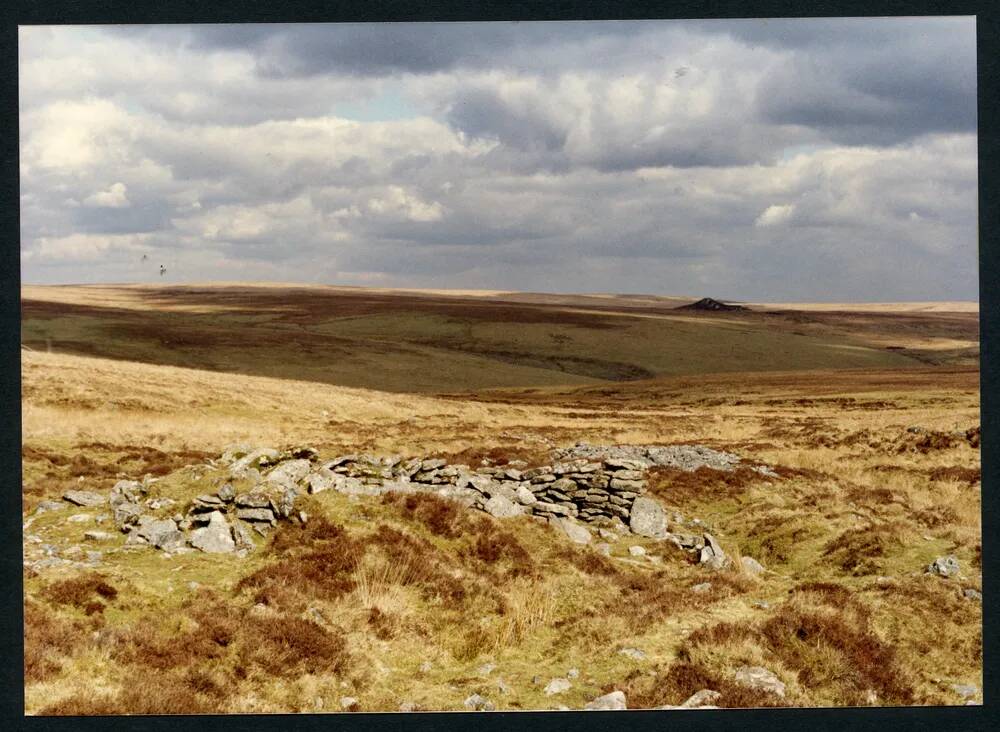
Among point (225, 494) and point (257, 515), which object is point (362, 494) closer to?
point (257, 515)

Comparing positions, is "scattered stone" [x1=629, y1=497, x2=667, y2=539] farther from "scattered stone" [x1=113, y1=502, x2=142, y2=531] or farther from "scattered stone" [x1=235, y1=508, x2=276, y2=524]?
"scattered stone" [x1=113, y1=502, x2=142, y2=531]

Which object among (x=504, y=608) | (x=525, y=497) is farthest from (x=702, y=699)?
(x=525, y=497)

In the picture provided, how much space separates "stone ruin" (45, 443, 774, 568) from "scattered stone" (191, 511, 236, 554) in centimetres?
2

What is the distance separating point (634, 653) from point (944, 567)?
8983 mm

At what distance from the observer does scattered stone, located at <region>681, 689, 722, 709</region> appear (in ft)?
36.5

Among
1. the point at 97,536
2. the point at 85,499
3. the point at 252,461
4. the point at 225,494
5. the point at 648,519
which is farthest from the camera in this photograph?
the point at 648,519

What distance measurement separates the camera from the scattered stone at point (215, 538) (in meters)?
15.7

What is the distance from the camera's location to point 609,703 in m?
11.2

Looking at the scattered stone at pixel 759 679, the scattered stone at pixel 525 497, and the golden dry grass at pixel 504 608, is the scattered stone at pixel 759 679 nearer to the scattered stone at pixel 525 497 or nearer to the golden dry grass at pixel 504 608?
the golden dry grass at pixel 504 608

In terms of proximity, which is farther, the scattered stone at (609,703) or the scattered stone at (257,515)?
the scattered stone at (257,515)

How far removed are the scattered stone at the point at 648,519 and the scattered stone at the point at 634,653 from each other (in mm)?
8557

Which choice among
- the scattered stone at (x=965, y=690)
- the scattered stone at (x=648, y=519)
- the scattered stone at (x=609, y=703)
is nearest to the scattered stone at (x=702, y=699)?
the scattered stone at (x=609, y=703)

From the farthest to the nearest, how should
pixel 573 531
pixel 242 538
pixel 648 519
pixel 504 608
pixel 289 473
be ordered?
pixel 648 519, pixel 573 531, pixel 289 473, pixel 242 538, pixel 504 608

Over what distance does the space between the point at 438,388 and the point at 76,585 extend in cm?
8650
